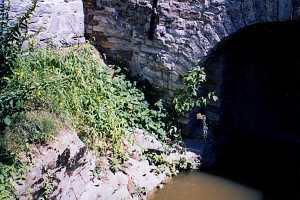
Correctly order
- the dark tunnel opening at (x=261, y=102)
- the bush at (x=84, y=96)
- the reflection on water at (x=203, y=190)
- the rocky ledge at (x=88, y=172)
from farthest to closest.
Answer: the dark tunnel opening at (x=261, y=102) < the reflection on water at (x=203, y=190) < the bush at (x=84, y=96) < the rocky ledge at (x=88, y=172)

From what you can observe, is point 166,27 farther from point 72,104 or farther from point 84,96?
point 72,104

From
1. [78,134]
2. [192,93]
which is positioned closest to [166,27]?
[192,93]

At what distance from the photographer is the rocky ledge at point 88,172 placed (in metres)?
4.91

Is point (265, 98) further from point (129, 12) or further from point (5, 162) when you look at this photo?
point (5, 162)

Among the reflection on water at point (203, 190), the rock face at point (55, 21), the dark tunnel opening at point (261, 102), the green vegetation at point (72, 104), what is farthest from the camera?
the dark tunnel opening at point (261, 102)

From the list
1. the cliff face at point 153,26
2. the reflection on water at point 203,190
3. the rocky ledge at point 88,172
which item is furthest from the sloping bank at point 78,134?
the cliff face at point 153,26

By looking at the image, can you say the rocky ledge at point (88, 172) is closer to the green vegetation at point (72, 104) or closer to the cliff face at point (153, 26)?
the green vegetation at point (72, 104)

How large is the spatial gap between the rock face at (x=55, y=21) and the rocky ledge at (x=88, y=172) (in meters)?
1.75

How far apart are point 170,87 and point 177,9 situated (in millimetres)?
1110

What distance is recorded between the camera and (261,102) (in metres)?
7.80

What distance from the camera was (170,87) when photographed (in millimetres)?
6969

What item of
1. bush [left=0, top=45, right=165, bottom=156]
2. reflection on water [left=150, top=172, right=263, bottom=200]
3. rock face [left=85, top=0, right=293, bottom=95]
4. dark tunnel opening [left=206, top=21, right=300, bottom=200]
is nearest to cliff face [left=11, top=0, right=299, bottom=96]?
rock face [left=85, top=0, right=293, bottom=95]

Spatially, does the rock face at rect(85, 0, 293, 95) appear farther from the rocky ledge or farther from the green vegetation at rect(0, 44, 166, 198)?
the rocky ledge

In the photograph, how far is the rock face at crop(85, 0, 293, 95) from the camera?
245 inches
